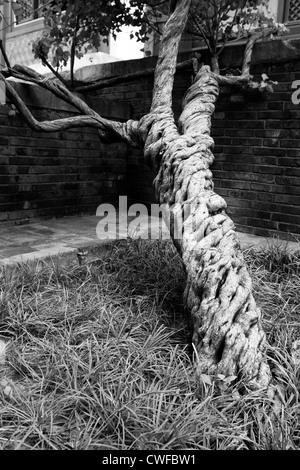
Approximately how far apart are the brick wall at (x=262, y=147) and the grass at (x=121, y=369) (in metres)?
1.52

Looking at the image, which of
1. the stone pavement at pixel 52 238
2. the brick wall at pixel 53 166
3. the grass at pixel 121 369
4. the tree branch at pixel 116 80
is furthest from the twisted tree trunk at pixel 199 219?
the tree branch at pixel 116 80

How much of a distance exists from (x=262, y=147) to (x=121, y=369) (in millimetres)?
3343

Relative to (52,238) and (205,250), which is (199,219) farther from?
(52,238)

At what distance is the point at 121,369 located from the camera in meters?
2.22

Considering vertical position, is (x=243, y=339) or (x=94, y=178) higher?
(x=94, y=178)

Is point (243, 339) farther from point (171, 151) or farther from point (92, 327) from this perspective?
point (171, 151)

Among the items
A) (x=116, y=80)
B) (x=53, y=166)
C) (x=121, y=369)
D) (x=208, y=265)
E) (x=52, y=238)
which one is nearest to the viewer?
(x=121, y=369)

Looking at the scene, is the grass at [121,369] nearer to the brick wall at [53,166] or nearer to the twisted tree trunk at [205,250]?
the twisted tree trunk at [205,250]

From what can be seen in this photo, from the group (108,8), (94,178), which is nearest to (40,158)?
(94,178)

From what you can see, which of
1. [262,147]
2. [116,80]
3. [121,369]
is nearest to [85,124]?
[116,80]

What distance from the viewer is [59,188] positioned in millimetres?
5445

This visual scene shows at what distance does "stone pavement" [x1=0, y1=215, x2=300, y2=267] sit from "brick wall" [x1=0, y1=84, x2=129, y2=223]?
217mm

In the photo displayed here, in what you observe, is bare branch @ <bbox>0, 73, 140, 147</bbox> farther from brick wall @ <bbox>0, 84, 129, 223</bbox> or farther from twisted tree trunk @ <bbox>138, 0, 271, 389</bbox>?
brick wall @ <bbox>0, 84, 129, 223</bbox>

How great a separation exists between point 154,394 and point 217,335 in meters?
0.46
